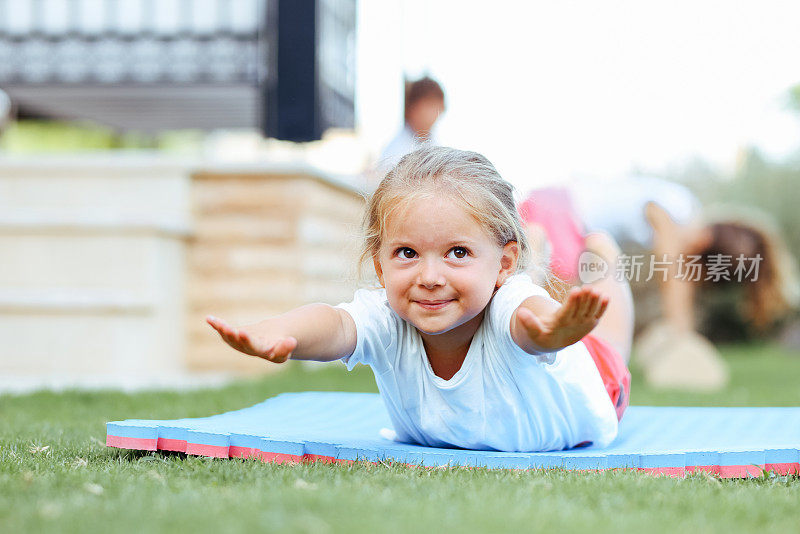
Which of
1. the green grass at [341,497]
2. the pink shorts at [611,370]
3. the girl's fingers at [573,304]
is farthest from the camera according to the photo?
Result: the pink shorts at [611,370]

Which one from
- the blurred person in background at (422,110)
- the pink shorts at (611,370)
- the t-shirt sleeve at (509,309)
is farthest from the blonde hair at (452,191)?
the blurred person in background at (422,110)

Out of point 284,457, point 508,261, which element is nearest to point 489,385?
point 508,261

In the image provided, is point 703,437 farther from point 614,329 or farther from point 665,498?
point 665,498

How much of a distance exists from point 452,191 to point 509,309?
0.98ft

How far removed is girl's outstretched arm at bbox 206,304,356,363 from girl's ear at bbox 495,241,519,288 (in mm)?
373

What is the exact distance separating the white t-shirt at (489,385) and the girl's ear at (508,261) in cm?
2

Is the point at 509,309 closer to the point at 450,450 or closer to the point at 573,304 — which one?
the point at 573,304

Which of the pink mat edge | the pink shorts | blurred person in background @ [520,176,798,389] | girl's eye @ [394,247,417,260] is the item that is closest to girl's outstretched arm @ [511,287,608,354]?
girl's eye @ [394,247,417,260]

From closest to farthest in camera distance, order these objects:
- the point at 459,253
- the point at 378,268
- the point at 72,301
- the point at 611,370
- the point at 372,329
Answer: the point at 459,253
the point at 372,329
the point at 378,268
the point at 611,370
the point at 72,301

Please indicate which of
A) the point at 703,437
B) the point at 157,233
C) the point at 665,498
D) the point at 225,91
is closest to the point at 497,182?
the point at 665,498

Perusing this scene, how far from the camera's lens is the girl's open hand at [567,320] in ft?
5.92

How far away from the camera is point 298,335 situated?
2.03 meters

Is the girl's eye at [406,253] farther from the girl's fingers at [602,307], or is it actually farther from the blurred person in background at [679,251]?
the blurred person in background at [679,251]

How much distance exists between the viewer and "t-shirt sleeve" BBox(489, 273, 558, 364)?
2.10 metres
